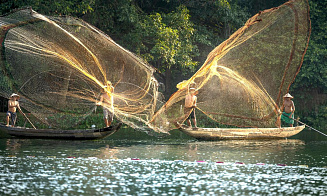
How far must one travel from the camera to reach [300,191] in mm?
11523

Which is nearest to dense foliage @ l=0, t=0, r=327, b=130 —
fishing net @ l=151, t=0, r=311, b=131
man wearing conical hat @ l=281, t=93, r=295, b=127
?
man wearing conical hat @ l=281, t=93, r=295, b=127

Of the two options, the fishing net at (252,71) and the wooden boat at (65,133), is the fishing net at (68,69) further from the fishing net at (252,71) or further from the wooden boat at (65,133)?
the fishing net at (252,71)

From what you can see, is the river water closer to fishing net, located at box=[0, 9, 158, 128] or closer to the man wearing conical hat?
fishing net, located at box=[0, 9, 158, 128]

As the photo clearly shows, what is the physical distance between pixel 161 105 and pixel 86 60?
126 inches

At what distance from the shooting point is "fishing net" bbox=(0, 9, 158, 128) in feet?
66.0

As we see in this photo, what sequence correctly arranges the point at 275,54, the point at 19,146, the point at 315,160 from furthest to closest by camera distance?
the point at 275,54, the point at 19,146, the point at 315,160

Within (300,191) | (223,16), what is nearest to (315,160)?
(300,191)

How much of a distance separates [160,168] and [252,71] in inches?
343

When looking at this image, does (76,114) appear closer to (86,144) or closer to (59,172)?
(86,144)

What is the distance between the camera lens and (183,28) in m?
32.4

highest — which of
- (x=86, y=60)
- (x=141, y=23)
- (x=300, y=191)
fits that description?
(x=141, y=23)

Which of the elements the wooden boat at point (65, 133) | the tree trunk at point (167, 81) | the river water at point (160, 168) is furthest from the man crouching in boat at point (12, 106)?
the tree trunk at point (167, 81)

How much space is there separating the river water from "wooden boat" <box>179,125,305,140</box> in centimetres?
38

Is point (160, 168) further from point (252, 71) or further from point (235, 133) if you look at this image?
point (252, 71)
